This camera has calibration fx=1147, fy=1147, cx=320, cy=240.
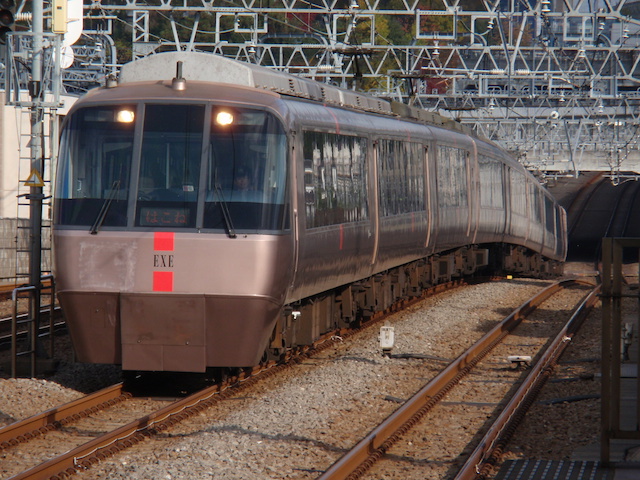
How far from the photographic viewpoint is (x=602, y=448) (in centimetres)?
782

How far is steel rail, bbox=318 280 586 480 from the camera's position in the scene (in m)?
7.73

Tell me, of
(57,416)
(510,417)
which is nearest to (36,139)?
(57,416)

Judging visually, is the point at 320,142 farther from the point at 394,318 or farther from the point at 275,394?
the point at 394,318

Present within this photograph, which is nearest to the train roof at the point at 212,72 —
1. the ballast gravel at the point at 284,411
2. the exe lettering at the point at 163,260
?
the exe lettering at the point at 163,260

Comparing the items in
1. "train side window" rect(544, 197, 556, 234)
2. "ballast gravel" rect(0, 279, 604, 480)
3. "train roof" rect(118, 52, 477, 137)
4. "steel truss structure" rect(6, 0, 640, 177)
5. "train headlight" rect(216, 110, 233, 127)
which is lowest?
"ballast gravel" rect(0, 279, 604, 480)

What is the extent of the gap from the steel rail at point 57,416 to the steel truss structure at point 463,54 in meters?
10.1

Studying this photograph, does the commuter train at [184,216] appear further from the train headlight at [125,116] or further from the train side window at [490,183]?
the train side window at [490,183]

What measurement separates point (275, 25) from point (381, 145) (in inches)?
2005

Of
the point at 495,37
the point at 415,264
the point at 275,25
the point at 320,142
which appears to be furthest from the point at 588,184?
the point at 320,142

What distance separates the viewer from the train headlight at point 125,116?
34.1 ft

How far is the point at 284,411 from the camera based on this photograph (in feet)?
32.3

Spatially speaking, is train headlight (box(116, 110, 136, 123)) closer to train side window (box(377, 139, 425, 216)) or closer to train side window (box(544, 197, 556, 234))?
train side window (box(377, 139, 425, 216))

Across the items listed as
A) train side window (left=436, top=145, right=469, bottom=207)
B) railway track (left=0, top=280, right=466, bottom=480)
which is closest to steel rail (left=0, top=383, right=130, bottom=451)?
railway track (left=0, top=280, right=466, bottom=480)

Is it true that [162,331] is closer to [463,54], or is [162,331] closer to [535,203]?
[535,203]
